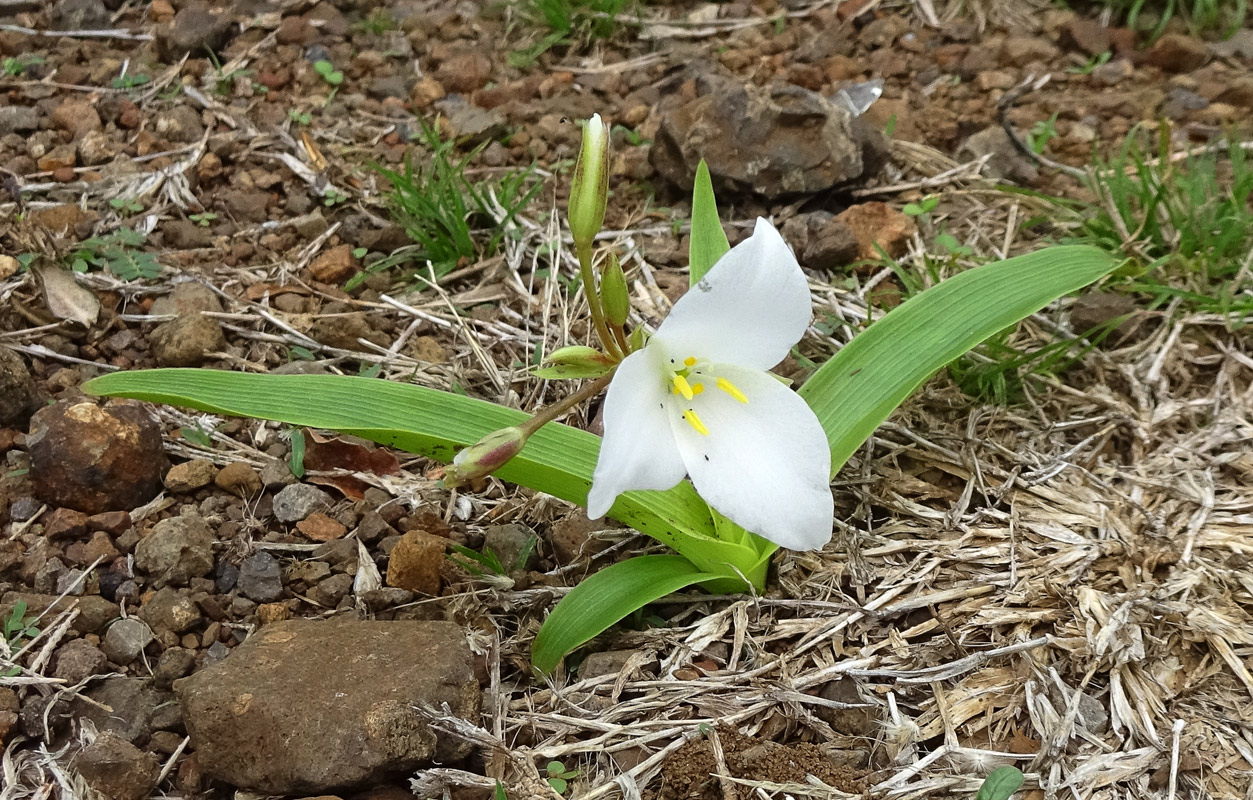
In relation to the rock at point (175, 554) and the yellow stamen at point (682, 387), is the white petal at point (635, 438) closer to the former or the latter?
the yellow stamen at point (682, 387)

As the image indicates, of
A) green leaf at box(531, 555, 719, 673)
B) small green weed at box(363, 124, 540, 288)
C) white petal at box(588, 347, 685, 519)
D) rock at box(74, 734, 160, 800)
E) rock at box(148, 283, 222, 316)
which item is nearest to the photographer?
white petal at box(588, 347, 685, 519)

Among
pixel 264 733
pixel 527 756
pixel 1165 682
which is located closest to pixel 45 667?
pixel 264 733

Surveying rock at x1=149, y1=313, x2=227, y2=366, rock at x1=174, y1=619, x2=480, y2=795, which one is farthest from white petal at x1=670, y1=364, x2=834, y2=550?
rock at x1=149, y1=313, x2=227, y2=366

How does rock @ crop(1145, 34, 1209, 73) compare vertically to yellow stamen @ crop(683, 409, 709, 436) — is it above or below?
below

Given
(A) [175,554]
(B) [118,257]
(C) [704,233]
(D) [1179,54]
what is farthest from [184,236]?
(D) [1179,54]

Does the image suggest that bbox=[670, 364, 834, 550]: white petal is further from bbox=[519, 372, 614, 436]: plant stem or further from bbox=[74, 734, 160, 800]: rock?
bbox=[74, 734, 160, 800]: rock

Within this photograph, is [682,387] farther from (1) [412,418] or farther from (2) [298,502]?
(2) [298,502]

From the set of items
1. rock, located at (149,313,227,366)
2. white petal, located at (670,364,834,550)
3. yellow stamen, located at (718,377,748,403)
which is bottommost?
rock, located at (149,313,227,366)
